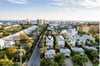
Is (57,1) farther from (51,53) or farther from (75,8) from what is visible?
(51,53)

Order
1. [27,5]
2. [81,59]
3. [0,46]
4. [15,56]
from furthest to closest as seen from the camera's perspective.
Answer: [0,46] → [27,5] → [15,56] → [81,59]

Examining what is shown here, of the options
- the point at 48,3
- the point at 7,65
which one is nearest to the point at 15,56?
the point at 7,65

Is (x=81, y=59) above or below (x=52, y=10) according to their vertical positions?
below

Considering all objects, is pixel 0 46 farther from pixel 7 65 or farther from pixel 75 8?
pixel 75 8

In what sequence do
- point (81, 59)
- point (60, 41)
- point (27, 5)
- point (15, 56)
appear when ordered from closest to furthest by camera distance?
1. point (81, 59)
2. point (15, 56)
3. point (27, 5)
4. point (60, 41)

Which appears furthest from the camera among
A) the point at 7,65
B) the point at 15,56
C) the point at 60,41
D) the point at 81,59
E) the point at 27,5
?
the point at 60,41

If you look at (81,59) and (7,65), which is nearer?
(7,65)

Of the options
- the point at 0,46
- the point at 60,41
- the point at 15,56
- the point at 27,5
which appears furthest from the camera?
the point at 60,41

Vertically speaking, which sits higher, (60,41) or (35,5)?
(35,5)

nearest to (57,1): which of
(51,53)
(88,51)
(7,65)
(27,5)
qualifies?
(27,5)
